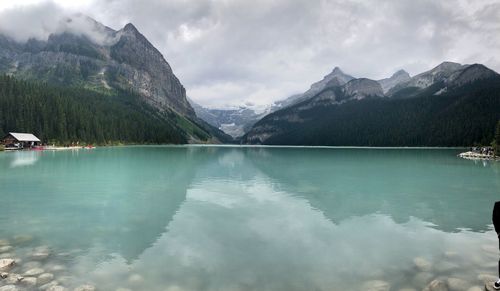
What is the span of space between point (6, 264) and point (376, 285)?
50.1 ft

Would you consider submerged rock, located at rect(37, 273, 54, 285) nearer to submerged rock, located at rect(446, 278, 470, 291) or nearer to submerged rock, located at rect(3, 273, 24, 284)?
submerged rock, located at rect(3, 273, 24, 284)

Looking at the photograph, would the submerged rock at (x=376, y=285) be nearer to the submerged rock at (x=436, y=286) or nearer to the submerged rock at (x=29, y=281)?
the submerged rock at (x=436, y=286)

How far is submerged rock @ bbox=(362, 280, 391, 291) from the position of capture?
13387 millimetres

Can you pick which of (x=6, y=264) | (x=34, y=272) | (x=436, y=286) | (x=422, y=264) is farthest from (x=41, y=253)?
(x=422, y=264)

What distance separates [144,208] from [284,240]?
14.4 meters

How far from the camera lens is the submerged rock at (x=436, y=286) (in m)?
13.1

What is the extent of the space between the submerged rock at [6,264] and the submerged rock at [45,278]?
1.83m

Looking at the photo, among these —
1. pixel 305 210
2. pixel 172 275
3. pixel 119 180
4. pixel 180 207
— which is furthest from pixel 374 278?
pixel 119 180

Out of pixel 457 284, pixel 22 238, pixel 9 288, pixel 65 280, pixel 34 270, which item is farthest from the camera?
pixel 22 238

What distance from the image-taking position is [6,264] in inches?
574

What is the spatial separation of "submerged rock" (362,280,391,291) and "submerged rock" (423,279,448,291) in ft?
4.58

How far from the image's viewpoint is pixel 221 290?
521 inches

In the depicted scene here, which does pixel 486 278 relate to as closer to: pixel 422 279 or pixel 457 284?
pixel 457 284

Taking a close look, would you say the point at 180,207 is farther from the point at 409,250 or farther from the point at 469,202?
the point at 469,202
